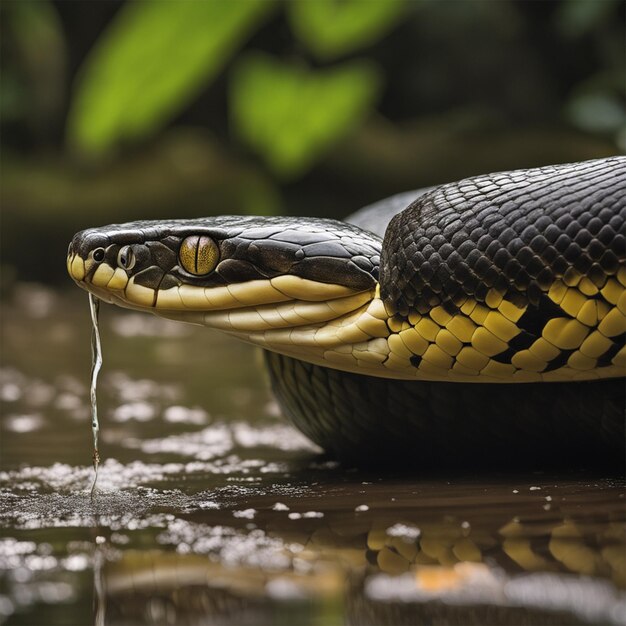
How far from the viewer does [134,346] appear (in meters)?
3.90

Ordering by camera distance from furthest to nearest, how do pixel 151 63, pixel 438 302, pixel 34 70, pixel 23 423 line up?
pixel 34 70 → pixel 151 63 → pixel 23 423 → pixel 438 302

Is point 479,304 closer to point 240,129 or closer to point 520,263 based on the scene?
point 520,263

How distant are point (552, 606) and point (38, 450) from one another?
1.45m

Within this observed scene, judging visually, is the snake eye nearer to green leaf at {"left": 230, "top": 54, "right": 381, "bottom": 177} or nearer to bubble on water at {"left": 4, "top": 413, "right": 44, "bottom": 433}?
bubble on water at {"left": 4, "top": 413, "right": 44, "bottom": 433}

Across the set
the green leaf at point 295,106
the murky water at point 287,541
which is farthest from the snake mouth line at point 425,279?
the green leaf at point 295,106

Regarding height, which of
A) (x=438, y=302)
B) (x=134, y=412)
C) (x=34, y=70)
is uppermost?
(x=438, y=302)

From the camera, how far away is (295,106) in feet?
20.2

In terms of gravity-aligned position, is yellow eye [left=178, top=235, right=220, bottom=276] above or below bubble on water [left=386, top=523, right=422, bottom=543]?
above

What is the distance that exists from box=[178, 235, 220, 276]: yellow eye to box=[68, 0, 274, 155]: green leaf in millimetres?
4423

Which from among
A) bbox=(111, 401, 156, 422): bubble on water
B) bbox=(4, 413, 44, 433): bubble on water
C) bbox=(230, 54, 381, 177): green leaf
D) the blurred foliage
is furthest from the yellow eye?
the blurred foliage

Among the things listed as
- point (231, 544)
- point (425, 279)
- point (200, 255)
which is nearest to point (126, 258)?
point (200, 255)

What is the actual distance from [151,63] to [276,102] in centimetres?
81

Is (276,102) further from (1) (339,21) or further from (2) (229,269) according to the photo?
(2) (229,269)

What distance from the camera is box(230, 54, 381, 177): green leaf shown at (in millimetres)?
6008
